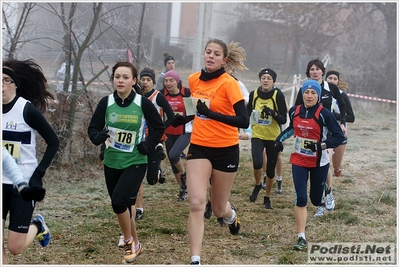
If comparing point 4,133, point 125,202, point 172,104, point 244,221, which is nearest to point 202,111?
point 125,202

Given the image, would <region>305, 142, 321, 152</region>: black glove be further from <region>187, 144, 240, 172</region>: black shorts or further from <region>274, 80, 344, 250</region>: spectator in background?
<region>187, 144, 240, 172</region>: black shorts

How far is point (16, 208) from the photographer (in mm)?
4980

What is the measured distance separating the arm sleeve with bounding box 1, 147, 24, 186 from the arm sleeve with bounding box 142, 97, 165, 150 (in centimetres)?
162

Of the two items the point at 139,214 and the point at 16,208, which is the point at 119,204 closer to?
the point at 16,208

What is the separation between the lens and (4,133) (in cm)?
504

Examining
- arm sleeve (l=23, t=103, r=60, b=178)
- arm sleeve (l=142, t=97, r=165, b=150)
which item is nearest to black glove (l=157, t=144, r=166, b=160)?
arm sleeve (l=142, t=97, r=165, b=150)

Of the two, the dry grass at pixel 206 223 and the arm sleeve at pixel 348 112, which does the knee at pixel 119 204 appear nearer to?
the dry grass at pixel 206 223

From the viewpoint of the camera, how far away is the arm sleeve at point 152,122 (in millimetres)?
6012

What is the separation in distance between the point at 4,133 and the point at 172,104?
4.27 meters

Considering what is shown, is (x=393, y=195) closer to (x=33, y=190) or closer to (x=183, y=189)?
(x=183, y=189)

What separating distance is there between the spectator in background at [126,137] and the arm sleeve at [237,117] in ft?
2.31

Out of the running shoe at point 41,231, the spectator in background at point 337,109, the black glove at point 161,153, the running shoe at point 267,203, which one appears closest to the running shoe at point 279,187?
the spectator in background at point 337,109

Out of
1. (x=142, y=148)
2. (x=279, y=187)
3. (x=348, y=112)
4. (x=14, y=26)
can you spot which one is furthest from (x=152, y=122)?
(x=14, y=26)

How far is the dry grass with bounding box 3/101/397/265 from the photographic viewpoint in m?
6.27
